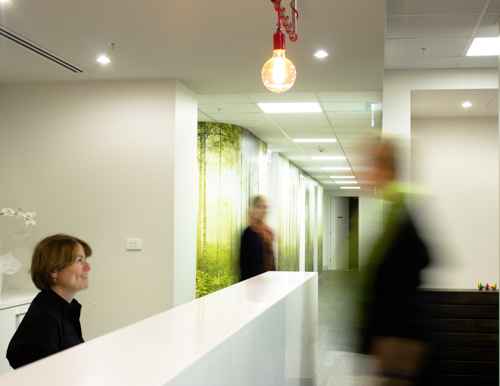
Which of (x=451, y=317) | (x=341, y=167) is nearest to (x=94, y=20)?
(x=451, y=317)

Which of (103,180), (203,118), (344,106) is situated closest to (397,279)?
(103,180)

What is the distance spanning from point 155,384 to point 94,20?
110 inches

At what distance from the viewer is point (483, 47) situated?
14.5 feet

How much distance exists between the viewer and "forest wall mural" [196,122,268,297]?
7180 mm

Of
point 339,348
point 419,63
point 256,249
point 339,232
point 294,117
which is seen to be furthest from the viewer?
point 339,232

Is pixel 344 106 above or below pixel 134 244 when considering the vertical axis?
above

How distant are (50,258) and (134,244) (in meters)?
2.50

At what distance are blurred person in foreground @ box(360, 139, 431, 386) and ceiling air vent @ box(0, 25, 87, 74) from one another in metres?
2.83

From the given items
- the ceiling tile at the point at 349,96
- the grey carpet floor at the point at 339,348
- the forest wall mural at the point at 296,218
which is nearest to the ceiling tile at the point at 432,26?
the ceiling tile at the point at 349,96

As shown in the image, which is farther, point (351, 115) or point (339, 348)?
point (351, 115)

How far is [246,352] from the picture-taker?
5.66 ft

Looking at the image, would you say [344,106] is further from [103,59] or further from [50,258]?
[50,258]

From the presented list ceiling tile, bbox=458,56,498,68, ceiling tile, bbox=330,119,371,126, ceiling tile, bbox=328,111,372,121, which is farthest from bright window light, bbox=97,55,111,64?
ceiling tile, bbox=330,119,371,126

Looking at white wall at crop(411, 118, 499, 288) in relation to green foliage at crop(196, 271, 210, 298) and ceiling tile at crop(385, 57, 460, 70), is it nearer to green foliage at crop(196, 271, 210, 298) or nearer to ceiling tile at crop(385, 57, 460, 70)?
ceiling tile at crop(385, 57, 460, 70)
